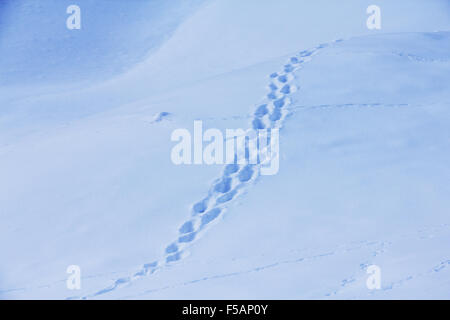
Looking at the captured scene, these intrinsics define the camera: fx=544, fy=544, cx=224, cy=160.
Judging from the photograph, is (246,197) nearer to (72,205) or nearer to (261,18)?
(72,205)

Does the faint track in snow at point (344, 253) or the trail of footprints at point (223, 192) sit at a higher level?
the trail of footprints at point (223, 192)

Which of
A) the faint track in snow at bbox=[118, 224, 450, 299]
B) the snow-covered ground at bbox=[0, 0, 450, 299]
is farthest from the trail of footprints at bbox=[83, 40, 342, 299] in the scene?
the faint track in snow at bbox=[118, 224, 450, 299]

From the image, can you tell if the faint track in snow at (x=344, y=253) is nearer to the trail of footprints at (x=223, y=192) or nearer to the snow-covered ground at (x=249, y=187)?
the snow-covered ground at (x=249, y=187)

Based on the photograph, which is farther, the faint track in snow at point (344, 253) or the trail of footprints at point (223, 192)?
the trail of footprints at point (223, 192)

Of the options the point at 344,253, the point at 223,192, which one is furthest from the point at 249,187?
the point at 344,253

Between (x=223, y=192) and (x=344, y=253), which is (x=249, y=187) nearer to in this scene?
(x=223, y=192)

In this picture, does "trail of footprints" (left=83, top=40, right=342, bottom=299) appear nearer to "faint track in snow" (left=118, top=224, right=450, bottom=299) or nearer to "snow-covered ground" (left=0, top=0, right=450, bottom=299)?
"snow-covered ground" (left=0, top=0, right=450, bottom=299)

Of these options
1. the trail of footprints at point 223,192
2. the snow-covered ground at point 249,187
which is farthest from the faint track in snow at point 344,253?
the trail of footprints at point 223,192
